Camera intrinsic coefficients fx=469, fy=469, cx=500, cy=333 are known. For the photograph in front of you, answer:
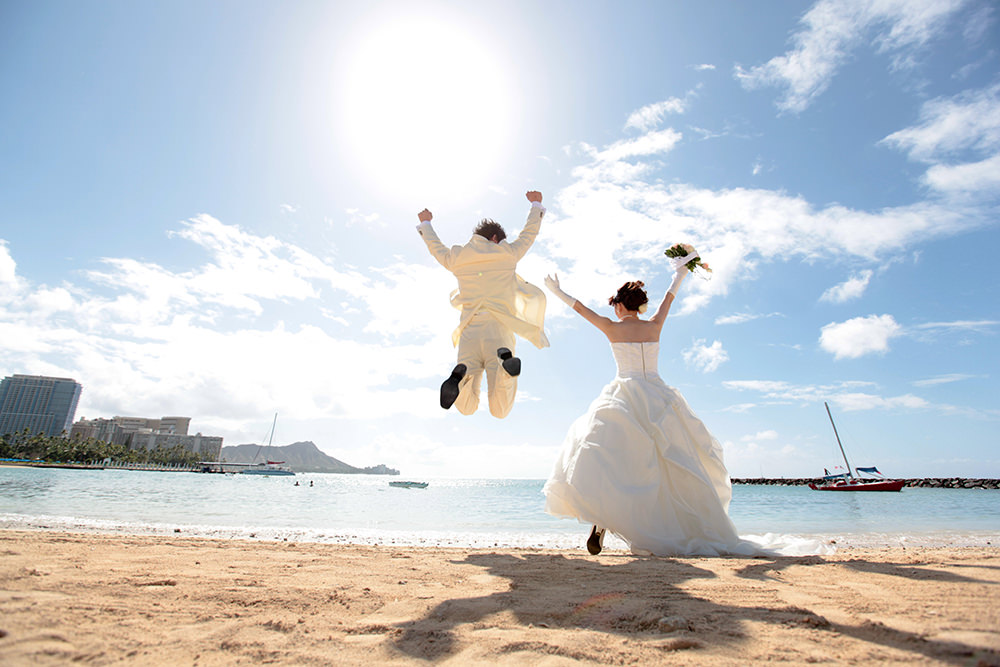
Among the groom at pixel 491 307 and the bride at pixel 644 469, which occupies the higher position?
the groom at pixel 491 307

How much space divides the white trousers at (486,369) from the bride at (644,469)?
86cm

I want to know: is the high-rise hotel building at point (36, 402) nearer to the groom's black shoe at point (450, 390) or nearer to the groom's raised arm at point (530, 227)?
the groom's black shoe at point (450, 390)

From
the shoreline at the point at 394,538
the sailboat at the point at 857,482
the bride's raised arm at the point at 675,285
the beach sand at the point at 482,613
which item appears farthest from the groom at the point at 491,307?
the sailboat at the point at 857,482

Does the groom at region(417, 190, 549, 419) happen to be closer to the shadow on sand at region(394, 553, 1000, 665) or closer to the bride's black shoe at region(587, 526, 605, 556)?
the bride's black shoe at region(587, 526, 605, 556)

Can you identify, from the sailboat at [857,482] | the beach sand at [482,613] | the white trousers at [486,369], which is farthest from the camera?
the sailboat at [857,482]

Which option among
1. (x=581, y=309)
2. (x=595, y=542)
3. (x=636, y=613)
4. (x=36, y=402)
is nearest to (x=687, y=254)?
(x=581, y=309)

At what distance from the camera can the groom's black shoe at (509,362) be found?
470 centimetres

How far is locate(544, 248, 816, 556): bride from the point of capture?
13.6 ft

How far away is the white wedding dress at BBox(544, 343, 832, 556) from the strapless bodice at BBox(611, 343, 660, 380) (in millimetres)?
75

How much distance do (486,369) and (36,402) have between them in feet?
552

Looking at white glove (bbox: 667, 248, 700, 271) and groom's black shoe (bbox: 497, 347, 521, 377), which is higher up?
white glove (bbox: 667, 248, 700, 271)

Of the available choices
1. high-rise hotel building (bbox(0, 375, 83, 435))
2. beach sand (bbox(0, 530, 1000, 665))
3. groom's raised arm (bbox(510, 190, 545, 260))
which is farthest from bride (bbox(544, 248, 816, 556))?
high-rise hotel building (bbox(0, 375, 83, 435))

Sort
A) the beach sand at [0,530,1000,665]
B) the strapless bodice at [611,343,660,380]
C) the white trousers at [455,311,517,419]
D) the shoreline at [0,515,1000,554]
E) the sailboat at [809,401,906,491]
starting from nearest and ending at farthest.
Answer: the beach sand at [0,530,1000,665]
the strapless bodice at [611,343,660,380]
the white trousers at [455,311,517,419]
the shoreline at [0,515,1000,554]
the sailboat at [809,401,906,491]

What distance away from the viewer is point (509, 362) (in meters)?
4.76
